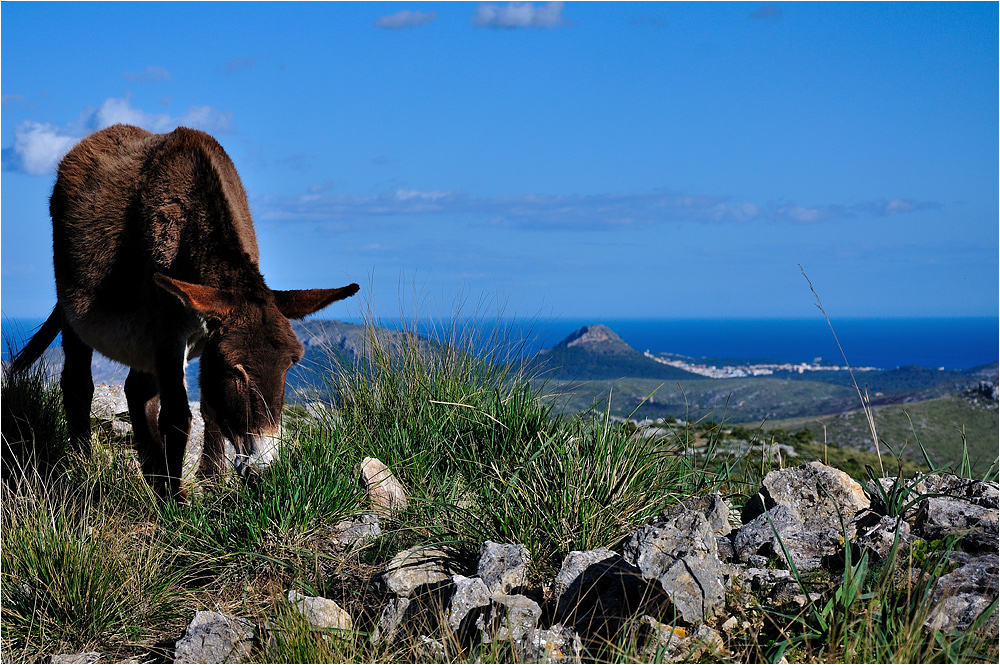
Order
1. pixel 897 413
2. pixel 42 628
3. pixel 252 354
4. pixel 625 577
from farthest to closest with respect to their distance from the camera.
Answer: pixel 897 413 < pixel 252 354 < pixel 42 628 < pixel 625 577

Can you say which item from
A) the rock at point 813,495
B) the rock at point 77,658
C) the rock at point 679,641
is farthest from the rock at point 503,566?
the rock at point 77,658

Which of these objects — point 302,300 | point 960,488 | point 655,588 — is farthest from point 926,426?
point 655,588

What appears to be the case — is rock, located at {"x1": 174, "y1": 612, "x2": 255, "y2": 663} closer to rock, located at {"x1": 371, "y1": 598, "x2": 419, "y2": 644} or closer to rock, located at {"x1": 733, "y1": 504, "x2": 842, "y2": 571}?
rock, located at {"x1": 371, "y1": 598, "x2": 419, "y2": 644}

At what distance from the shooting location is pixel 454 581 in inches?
138

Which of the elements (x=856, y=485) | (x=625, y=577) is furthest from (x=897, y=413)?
(x=625, y=577)

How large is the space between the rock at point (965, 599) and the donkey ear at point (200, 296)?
420 cm

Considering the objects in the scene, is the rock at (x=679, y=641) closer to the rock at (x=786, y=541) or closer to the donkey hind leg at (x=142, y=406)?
the rock at (x=786, y=541)

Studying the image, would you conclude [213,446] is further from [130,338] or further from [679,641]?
[679,641]

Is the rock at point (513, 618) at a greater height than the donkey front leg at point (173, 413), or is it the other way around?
the donkey front leg at point (173, 413)

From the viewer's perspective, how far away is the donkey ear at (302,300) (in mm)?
5277

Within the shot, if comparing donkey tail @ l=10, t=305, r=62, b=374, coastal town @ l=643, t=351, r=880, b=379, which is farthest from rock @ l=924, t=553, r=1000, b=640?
coastal town @ l=643, t=351, r=880, b=379

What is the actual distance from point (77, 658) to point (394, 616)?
1.58m

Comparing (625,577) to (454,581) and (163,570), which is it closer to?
(454,581)

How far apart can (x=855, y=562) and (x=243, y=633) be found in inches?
115
